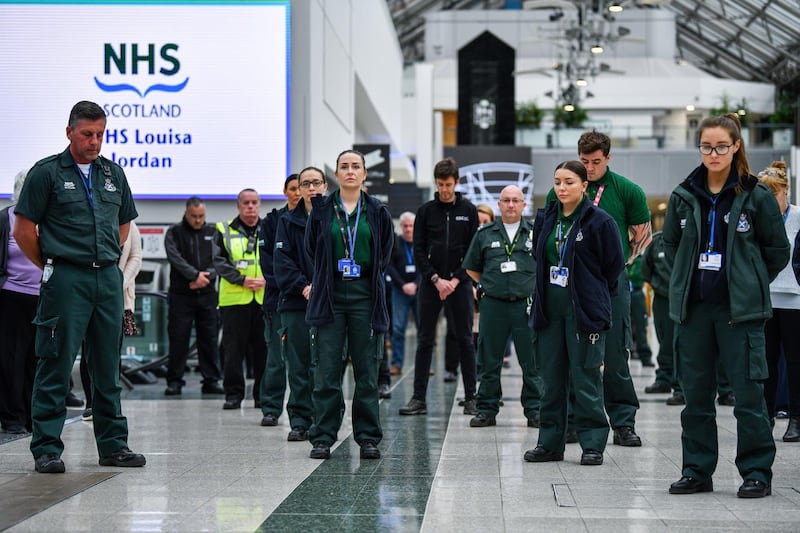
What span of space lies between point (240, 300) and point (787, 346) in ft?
13.1

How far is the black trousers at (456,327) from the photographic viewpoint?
27.1 feet

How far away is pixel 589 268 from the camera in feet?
18.6

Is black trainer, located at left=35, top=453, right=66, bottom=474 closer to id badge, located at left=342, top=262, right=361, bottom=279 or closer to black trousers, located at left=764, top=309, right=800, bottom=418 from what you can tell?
id badge, located at left=342, top=262, right=361, bottom=279

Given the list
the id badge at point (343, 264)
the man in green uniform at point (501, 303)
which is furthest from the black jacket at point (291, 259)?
the man in green uniform at point (501, 303)

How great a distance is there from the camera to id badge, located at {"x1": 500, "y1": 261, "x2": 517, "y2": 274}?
24.6 ft

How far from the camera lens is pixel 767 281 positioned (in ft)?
15.4

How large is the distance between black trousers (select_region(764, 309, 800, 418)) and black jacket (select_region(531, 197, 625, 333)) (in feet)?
4.84

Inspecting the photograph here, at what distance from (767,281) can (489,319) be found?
301 centimetres

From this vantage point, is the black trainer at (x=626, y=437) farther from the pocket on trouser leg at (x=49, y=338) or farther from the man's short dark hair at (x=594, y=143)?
the pocket on trouser leg at (x=49, y=338)

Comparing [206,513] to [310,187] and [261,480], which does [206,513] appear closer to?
[261,480]

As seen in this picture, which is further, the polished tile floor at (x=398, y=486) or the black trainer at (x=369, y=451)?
the black trainer at (x=369, y=451)

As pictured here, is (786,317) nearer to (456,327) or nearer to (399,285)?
(456,327)

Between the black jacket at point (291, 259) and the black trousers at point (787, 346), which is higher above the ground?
the black jacket at point (291, 259)

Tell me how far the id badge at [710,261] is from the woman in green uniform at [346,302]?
1828 mm
